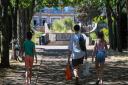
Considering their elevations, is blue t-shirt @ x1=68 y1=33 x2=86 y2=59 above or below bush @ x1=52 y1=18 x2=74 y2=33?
above

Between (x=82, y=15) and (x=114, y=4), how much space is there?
4939 cm

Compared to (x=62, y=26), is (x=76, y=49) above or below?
above

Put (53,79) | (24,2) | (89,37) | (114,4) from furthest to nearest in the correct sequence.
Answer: (89,37) → (114,4) → (24,2) → (53,79)

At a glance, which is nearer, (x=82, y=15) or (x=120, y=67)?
(x=120, y=67)

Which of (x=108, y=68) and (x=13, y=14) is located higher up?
(x=13, y=14)

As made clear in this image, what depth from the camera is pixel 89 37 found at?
61.9 metres

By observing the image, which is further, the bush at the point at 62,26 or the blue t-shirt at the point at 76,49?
the bush at the point at 62,26

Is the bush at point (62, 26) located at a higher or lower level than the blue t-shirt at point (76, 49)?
lower

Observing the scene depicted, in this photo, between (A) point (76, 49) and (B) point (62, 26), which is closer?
(A) point (76, 49)

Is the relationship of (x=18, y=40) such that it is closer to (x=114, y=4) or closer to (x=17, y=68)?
(x=17, y=68)

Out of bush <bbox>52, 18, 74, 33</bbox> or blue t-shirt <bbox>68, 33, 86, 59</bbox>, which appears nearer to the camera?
blue t-shirt <bbox>68, 33, 86, 59</bbox>

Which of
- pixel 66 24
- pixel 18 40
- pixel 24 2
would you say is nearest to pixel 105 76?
pixel 18 40

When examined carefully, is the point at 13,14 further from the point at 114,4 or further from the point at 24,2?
the point at 114,4

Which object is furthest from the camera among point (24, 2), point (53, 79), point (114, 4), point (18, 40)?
point (114, 4)
